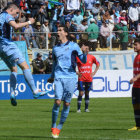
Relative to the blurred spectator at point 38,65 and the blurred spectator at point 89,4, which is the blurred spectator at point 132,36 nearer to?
the blurred spectator at point 89,4

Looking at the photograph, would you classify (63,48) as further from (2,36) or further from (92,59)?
(92,59)

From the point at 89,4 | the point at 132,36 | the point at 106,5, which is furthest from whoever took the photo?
the point at 106,5

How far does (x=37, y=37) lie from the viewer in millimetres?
27562

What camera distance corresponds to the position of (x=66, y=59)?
1217cm

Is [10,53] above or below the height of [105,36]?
above

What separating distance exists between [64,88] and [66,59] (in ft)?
2.05

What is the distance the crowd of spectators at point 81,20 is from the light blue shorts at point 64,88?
14.5 m

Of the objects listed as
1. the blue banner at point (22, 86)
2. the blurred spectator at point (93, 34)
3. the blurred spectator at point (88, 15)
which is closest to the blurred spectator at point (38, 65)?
the blue banner at point (22, 86)

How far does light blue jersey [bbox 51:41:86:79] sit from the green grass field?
1374 mm

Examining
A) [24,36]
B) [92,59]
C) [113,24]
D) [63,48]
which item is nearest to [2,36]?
[63,48]

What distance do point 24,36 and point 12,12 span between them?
15003 mm

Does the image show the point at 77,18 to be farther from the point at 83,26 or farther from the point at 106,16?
the point at 106,16

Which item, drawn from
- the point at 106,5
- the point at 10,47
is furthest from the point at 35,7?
the point at 10,47

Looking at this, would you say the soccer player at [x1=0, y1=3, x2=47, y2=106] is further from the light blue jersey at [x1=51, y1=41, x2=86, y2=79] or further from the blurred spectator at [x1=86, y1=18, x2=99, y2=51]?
the blurred spectator at [x1=86, y1=18, x2=99, y2=51]
